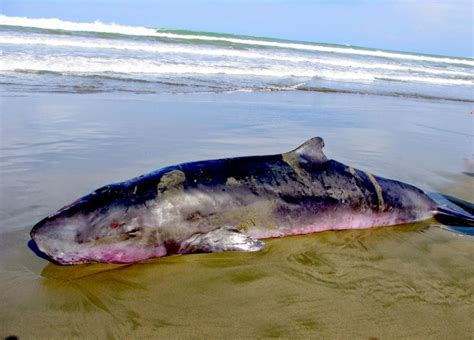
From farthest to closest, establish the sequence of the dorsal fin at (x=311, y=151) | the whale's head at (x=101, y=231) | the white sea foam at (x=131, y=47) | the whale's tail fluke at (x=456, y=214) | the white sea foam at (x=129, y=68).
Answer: the white sea foam at (x=131, y=47), the white sea foam at (x=129, y=68), the whale's tail fluke at (x=456, y=214), the dorsal fin at (x=311, y=151), the whale's head at (x=101, y=231)

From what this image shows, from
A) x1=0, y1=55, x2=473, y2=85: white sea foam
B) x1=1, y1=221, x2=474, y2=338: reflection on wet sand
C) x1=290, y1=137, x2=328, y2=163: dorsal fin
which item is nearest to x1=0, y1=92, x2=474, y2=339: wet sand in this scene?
x1=1, y1=221, x2=474, y2=338: reflection on wet sand

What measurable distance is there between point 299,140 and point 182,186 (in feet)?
14.0

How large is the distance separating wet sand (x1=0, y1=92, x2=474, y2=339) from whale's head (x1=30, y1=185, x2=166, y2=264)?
113 mm

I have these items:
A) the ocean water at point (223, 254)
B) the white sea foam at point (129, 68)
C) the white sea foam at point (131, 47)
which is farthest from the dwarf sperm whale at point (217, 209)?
the white sea foam at point (131, 47)

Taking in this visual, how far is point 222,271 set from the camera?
3.50 m

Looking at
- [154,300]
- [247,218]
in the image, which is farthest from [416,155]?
[154,300]

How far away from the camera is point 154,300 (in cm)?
302

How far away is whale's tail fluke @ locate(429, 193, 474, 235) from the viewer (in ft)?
15.3

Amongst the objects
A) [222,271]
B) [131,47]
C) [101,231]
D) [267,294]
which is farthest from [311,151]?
[131,47]

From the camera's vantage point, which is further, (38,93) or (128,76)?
(128,76)

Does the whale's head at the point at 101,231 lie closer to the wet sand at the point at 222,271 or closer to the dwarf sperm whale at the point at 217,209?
the dwarf sperm whale at the point at 217,209

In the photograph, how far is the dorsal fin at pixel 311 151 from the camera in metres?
4.45

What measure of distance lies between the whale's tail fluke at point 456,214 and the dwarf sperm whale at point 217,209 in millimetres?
76

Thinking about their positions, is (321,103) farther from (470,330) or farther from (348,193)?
(470,330)
